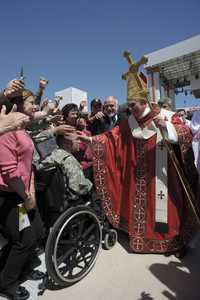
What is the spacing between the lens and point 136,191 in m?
3.20

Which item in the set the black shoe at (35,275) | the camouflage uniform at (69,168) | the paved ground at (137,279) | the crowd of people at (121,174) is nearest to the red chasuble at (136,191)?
the crowd of people at (121,174)

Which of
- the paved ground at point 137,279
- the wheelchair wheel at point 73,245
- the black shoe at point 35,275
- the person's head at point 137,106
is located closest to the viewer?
the wheelchair wheel at point 73,245

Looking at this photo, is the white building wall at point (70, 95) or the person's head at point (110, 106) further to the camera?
the white building wall at point (70, 95)

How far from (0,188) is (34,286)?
994mm

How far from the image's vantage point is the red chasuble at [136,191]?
304 centimetres

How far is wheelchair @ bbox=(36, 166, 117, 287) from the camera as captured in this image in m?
2.31

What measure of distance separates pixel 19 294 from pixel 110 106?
2.74 metres

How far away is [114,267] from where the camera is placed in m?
2.85

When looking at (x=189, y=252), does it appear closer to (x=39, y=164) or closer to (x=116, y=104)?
(x=39, y=164)

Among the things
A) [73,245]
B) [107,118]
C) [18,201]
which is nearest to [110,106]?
[107,118]

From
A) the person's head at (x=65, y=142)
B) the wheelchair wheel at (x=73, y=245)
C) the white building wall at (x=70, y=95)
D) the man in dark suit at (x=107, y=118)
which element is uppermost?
the white building wall at (x=70, y=95)

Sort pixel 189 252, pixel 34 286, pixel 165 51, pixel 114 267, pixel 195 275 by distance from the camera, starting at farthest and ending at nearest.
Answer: pixel 165 51 → pixel 189 252 → pixel 114 267 → pixel 195 275 → pixel 34 286

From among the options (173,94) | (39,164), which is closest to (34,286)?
(39,164)

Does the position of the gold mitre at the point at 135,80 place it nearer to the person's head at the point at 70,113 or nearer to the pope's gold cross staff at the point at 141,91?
the pope's gold cross staff at the point at 141,91
